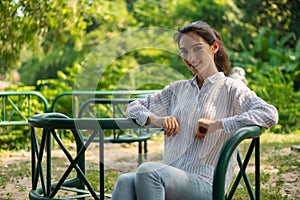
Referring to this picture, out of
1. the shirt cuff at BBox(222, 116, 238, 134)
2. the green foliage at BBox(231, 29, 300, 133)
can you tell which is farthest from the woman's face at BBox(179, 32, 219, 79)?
the green foliage at BBox(231, 29, 300, 133)

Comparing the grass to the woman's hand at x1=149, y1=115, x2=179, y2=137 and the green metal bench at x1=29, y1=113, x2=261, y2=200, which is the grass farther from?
the woman's hand at x1=149, y1=115, x2=179, y2=137

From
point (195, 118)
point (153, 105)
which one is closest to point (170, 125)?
point (195, 118)

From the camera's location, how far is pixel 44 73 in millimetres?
15867

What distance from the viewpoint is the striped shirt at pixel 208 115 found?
115 inches

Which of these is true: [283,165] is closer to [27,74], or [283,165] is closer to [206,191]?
[206,191]

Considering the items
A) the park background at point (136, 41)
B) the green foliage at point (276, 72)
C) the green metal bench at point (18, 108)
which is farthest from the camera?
the green foliage at point (276, 72)

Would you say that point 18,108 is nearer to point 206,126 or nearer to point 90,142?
point 90,142

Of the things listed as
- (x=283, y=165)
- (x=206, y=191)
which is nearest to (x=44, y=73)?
(x=283, y=165)

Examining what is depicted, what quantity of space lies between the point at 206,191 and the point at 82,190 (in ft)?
3.63

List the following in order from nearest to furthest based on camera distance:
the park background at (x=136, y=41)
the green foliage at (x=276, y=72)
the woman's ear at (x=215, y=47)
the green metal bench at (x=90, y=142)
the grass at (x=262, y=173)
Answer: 1. the green metal bench at (x=90, y=142)
2. the woman's ear at (x=215, y=47)
3. the grass at (x=262, y=173)
4. the park background at (x=136, y=41)
5. the green foliage at (x=276, y=72)

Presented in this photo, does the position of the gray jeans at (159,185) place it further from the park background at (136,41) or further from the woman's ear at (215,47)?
the park background at (136,41)

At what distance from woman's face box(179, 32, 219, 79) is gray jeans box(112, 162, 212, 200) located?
0.54 m

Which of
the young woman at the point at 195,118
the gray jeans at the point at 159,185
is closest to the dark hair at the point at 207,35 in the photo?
the young woman at the point at 195,118

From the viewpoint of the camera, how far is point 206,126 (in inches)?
117
